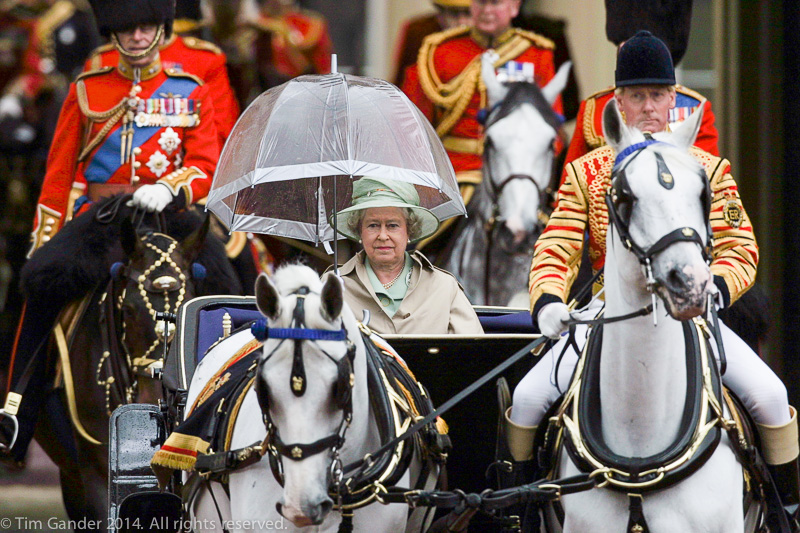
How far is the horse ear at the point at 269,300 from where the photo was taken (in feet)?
14.3

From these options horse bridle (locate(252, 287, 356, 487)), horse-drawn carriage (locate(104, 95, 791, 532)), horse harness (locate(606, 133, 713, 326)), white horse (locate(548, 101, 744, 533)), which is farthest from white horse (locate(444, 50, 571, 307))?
horse bridle (locate(252, 287, 356, 487))

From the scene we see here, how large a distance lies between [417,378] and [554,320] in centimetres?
82

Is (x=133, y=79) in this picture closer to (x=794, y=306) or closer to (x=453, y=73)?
(x=453, y=73)

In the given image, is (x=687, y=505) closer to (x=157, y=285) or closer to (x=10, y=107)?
(x=157, y=285)

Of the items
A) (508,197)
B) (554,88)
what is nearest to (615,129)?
(508,197)

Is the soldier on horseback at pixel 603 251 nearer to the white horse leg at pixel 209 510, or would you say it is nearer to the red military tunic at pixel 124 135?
the white horse leg at pixel 209 510

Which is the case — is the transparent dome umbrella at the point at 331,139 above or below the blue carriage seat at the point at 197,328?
above

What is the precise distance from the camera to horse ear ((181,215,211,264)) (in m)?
6.72

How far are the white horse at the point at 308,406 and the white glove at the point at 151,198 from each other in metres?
2.34

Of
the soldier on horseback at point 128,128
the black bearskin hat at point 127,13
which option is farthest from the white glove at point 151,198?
the black bearskin hat at point 127,13

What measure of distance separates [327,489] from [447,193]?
1525mm

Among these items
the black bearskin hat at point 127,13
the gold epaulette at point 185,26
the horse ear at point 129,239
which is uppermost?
the gold epaulette at point 185,26

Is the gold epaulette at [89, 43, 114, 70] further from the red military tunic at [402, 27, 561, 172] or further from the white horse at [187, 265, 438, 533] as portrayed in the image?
the white horse at [187, 265, 438, 533]

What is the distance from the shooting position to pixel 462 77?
9.22 meters
